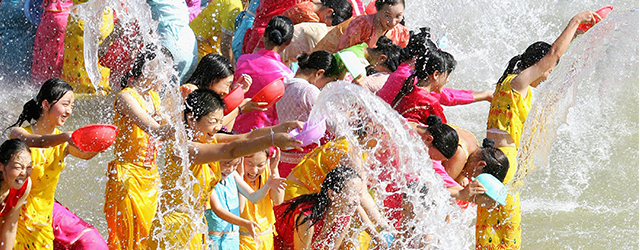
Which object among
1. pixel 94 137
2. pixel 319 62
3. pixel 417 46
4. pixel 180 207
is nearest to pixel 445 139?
pixel 319 62

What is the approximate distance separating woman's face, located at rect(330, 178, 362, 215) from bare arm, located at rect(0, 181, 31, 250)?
1.42 metres

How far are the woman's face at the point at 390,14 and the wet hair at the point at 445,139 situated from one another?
1480mm

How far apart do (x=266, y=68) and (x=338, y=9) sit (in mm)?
1730

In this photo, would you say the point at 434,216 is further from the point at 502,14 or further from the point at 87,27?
the point at 502,14

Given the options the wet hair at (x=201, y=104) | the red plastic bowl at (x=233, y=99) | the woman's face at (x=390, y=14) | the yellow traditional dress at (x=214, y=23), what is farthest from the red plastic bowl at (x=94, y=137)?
the yellow traditional dress at (x=214, y=23)

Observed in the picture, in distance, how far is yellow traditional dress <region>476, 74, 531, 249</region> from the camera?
448cm

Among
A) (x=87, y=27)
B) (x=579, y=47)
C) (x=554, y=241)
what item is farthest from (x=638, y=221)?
(x=87, y=27)

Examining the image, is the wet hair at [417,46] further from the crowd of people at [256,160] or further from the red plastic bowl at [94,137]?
the red plastic bowl at [94,137]

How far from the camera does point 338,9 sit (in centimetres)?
641

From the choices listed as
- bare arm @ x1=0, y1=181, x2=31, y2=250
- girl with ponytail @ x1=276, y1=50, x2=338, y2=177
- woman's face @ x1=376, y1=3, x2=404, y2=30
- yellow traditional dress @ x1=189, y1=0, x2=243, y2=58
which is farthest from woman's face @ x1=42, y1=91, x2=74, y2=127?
yellow traditional dress @ x1=189, y1=0, x2=243, y2=58

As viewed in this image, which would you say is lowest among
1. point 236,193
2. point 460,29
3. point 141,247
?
point 460,29

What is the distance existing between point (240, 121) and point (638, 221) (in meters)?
3.05

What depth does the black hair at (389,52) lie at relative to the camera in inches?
215

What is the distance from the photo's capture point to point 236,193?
3.91m
